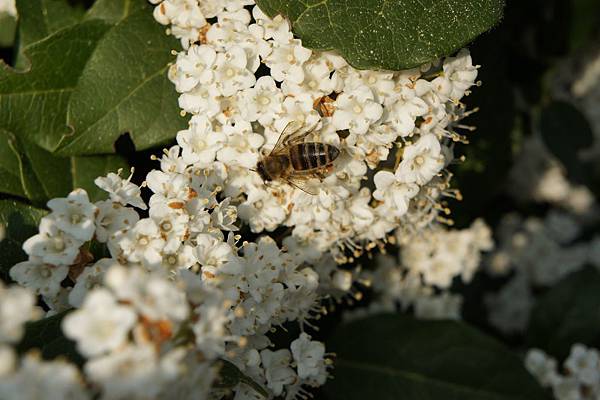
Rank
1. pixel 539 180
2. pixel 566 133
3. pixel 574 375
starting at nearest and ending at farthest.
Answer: pixel 574 375 < pixel 566 133 < pixel 539 180

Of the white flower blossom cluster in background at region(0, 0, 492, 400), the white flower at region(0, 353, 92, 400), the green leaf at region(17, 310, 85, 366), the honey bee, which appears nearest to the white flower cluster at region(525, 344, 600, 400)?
the white flower blossom cluster in background at region(0, 0, 492, 400)

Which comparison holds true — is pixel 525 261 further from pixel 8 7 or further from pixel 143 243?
pixel 8 7

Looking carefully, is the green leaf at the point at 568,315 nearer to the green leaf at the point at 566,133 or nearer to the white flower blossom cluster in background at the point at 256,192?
the green leaf at the point at 566,133

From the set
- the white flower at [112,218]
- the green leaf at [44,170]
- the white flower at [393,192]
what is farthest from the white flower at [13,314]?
the white flower at [393,192]

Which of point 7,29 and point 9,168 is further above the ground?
point 7,29

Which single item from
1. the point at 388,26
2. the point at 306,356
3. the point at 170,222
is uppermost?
the point at 388,26

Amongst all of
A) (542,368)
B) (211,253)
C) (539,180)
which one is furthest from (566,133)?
(211,253)

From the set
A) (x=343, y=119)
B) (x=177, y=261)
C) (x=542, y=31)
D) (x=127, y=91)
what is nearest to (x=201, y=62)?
(x=127, y=91)
